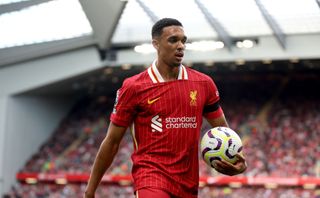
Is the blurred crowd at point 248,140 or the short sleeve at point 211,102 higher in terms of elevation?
the short sleeve at point 211,102

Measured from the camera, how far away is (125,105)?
15.7ft

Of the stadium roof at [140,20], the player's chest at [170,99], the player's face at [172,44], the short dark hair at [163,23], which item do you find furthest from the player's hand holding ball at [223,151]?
the stadium roof at [140,20]

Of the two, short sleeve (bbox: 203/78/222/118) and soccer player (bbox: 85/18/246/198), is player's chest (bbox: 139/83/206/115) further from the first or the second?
short sleeve (bbox: 203/78/222/118)

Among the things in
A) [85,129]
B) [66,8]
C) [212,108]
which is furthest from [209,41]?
[212,108]

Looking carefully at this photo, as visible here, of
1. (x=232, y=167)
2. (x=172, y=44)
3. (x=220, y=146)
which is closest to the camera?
(x=232, y=167)

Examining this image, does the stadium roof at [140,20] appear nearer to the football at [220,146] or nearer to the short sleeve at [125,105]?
the football at [220,146]

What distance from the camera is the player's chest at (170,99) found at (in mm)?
4805

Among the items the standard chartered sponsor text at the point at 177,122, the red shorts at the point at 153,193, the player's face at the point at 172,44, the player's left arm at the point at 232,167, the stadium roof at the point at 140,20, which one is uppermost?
the player's face at the point at 172,44

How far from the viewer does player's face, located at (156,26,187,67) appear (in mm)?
4758

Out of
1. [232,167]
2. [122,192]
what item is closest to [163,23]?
[232,167]

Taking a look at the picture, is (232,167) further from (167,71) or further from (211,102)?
(167,71)

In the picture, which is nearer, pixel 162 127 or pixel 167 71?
pixel 162 127

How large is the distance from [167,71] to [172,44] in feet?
0.79

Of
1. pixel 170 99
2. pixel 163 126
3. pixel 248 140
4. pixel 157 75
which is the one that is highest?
pixel 157 75
